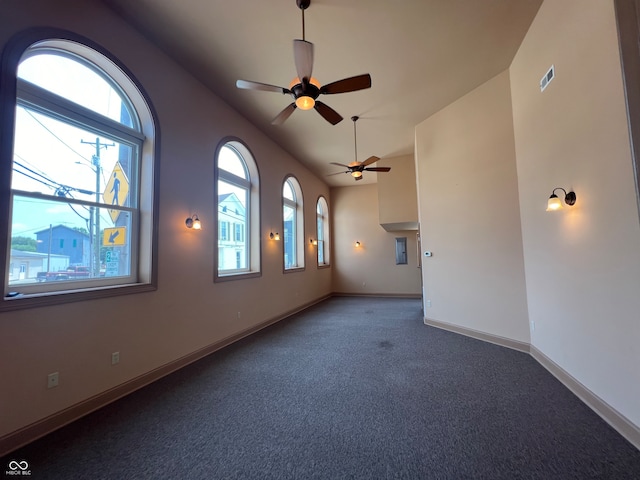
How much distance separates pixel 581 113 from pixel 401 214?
4910 mm

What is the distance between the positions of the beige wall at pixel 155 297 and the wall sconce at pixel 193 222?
2.9 inches

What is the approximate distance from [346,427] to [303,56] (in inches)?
122

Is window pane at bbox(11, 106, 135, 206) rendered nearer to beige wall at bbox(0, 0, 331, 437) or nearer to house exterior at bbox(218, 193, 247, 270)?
beige wall at bbox(0, 0, 331, 437)

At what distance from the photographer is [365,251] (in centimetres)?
943

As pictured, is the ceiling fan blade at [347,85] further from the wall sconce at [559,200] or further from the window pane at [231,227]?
the window pane at [231,227]

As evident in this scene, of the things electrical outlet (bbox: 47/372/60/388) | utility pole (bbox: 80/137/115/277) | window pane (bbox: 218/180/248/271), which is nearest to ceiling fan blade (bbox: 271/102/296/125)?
window pane (bbox: 218/180/248/271)

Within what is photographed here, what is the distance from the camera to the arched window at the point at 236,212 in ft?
14.8

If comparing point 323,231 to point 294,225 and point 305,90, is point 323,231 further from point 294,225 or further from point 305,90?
point 305,90

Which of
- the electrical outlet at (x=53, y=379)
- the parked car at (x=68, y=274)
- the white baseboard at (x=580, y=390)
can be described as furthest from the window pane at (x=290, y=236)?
the electrical outlet at (x=53, y=379)

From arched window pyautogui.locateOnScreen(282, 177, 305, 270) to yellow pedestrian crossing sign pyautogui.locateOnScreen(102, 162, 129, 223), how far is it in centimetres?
405

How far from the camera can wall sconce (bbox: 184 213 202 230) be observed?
12.0ft

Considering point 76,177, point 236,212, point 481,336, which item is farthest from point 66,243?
point 481,336

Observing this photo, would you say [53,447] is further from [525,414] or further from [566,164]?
[566,164]

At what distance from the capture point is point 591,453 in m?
1.87
